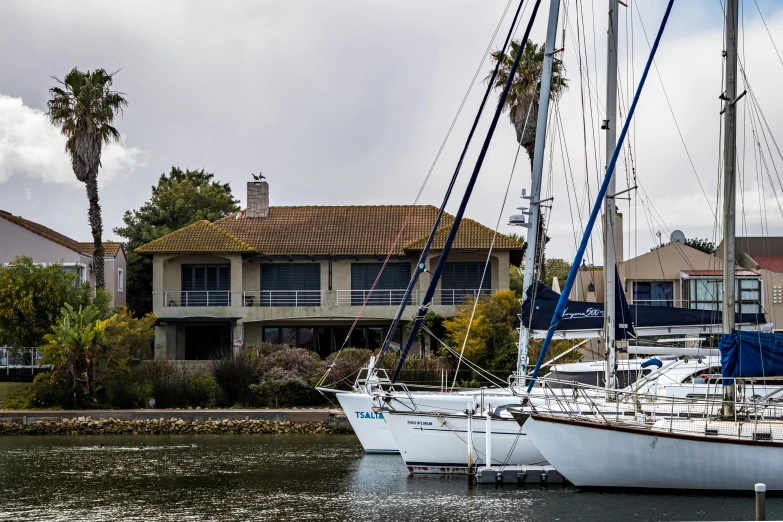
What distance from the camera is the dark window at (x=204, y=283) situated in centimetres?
5000

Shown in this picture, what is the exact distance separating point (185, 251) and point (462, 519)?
104 ft

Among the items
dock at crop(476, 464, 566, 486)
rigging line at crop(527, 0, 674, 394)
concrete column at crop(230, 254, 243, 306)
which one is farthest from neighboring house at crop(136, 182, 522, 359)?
dock at crop(476, 464, 566, 486)

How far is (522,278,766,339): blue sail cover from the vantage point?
26.7m

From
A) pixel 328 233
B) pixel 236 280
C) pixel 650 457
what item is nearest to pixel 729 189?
pixel 650 457

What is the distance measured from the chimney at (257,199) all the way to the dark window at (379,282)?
662 cm

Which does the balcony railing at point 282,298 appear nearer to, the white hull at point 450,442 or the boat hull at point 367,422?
the boat hull at point 367,422

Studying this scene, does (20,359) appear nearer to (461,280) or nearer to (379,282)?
(379,282)

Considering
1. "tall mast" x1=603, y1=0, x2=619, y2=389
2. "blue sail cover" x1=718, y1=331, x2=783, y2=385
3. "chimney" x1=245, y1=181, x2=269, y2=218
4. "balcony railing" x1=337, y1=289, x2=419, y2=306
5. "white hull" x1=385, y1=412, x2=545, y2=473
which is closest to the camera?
"blue sail cover" x1=718, y1=331, x2=783, y2=385

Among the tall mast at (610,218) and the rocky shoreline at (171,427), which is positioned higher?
the tall mast at (610,218)

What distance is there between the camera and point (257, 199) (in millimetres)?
53906

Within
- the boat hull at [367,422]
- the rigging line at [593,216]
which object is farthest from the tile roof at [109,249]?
the rigging line at [593,216]

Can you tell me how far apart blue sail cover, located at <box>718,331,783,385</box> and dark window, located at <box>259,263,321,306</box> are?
2980 cm

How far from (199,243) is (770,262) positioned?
86.6 ft

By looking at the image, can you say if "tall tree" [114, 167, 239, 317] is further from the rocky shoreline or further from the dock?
the dock
